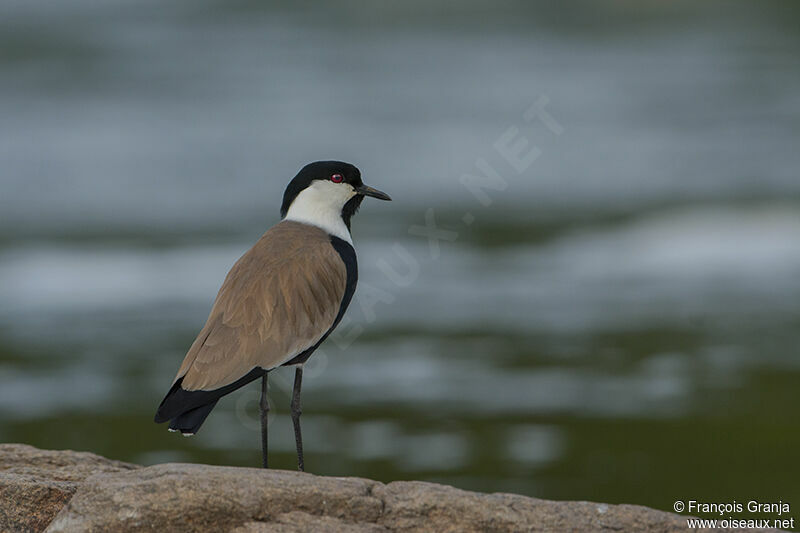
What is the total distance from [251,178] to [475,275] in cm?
853

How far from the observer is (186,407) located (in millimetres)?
7082

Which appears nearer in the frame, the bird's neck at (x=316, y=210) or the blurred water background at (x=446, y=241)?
the bird's neck at (x=316, y=210)

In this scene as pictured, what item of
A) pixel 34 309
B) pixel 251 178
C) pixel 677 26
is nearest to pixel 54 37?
pixel 251 178

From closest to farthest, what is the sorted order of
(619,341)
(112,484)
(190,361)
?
(112,484) < (190,361) < (619,341)

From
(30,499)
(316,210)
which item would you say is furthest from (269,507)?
(316,210)

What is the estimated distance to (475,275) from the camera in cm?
2002

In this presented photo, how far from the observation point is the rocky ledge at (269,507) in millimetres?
6012

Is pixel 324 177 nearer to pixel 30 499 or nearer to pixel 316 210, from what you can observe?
pixel 316 210

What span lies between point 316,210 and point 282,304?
841 mm

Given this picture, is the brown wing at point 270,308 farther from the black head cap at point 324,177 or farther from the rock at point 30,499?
the rock at point 30,499

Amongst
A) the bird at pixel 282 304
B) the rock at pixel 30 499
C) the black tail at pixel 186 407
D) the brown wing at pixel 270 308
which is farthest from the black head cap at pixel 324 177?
the rock at pixel 30 499

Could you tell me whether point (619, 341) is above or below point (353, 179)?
above

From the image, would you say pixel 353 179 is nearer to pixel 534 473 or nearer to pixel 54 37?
pixel 534 473

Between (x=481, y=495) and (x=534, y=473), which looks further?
(x=534, y=473)
